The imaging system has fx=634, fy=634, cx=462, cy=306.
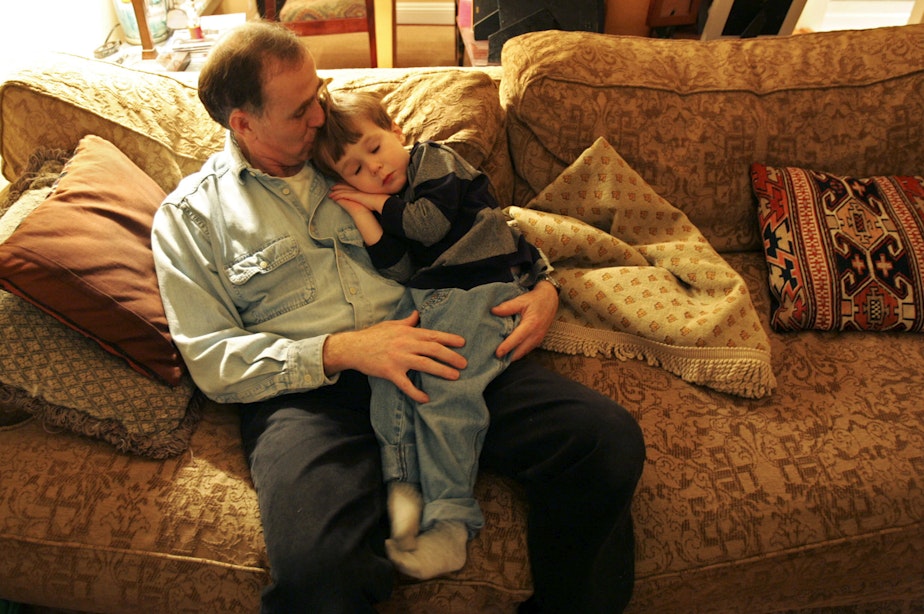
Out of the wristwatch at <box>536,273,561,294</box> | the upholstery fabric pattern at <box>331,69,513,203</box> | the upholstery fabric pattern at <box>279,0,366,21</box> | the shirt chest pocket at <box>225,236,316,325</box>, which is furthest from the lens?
the upholstery fabric pattern at <box>279,0,366,21</box>

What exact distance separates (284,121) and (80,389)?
65cm

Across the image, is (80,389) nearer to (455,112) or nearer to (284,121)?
(284,121)

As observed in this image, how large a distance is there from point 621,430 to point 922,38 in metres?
1.49

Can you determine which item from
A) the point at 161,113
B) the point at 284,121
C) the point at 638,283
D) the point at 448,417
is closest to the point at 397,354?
the point at 448,417

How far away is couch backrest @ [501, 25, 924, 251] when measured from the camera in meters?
1.71

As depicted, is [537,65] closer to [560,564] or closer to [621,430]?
[621,430]

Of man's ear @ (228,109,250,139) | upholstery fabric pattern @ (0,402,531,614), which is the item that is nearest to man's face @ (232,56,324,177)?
man's ear @ (228,109,250,139)

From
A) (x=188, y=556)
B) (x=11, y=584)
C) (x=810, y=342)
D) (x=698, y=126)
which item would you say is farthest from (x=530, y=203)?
(x=11, y=584)

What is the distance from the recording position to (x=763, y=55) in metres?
1.78

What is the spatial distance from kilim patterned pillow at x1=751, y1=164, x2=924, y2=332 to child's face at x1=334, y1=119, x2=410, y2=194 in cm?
100

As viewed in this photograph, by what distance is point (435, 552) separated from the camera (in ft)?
3.65

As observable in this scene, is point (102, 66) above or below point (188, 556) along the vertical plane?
above

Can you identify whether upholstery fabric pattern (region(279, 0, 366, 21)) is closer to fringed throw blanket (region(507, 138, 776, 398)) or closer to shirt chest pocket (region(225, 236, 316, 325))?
fringed throw blanket (region(507, 138, 776, 398))

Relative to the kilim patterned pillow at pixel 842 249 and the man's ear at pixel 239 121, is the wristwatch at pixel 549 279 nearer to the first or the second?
the kilim patterned pillow at pixel 842 249
